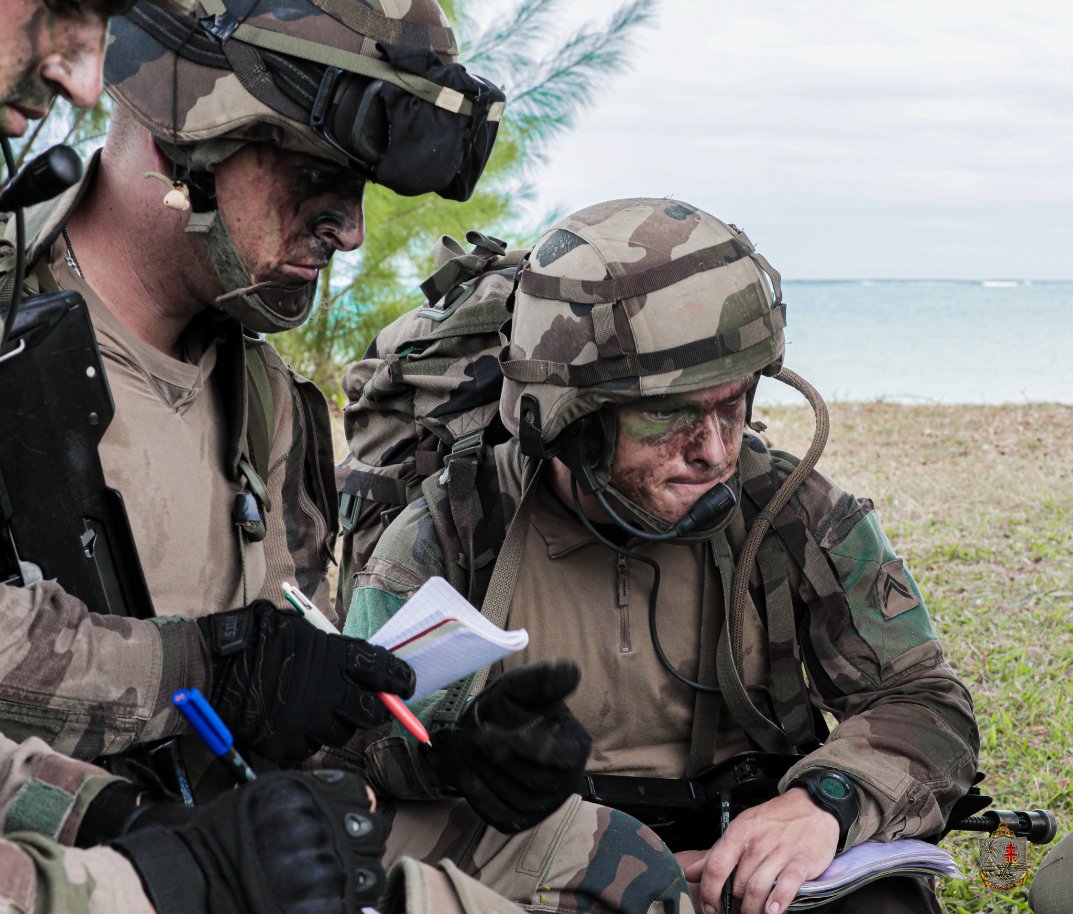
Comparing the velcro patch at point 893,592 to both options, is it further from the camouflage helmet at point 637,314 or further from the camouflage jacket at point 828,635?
the camouflage helmet at point 637,314

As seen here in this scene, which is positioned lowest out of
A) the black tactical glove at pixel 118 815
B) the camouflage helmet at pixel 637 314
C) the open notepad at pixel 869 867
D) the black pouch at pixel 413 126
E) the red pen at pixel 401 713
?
the open notepad at pixel 869 867

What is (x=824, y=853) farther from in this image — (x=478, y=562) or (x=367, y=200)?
(x=367, y=200)

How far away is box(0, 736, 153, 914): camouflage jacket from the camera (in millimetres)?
1482

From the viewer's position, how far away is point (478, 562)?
285 cm

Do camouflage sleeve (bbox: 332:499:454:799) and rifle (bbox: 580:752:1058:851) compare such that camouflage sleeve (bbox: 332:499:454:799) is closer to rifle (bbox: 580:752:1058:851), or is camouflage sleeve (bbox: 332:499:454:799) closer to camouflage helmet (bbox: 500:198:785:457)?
camouflage helmet (bbox: 500:198:785:457)

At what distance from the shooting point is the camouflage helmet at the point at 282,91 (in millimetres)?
2572

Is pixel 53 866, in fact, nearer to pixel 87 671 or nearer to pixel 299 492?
pixel 87 671

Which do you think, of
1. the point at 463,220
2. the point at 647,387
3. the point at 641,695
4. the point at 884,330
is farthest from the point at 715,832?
the point at 884,330

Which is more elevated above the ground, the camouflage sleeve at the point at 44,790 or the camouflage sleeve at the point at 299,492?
the camouflage sleeve at the point at 44,790

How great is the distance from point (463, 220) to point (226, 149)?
18.5 feet

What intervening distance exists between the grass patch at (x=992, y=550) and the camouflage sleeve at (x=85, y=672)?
8.21 ft

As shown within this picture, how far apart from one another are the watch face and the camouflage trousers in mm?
393

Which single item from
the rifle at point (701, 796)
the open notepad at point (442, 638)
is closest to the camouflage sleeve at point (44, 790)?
the open notepad at point (442, 638)

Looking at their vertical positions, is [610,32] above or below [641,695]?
above
